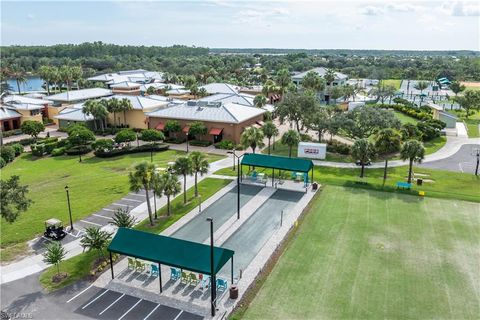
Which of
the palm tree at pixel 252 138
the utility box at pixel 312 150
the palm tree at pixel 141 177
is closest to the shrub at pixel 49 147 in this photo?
the palm tree at pixel 252 138

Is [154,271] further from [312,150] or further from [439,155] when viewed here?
[439,155]

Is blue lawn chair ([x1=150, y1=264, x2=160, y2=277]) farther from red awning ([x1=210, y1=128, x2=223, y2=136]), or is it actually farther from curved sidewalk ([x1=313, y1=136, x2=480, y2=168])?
red awning ([x1=210, y1=128, x2=223, y2=136])

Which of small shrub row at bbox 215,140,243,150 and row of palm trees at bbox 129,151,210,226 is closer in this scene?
row of palm trees at bbox 129,151,210,226

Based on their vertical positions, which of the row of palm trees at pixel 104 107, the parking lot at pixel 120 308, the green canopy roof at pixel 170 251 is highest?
the row of palm trees at pixel 104 107

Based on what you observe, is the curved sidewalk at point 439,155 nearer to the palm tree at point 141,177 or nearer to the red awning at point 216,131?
the red awning at point 216,131

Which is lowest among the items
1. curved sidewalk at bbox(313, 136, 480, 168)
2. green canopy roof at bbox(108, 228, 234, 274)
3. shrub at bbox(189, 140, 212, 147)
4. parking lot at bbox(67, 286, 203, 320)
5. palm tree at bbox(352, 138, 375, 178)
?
parking lot at bbox(67, 286, 203, 320)

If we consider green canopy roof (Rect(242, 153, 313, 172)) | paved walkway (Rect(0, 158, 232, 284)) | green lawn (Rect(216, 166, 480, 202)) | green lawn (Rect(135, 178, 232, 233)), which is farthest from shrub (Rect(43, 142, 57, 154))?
green canopy roof (Rect(242, 153, 313, 172))
